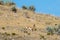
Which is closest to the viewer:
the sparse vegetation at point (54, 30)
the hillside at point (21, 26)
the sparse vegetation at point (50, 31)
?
the hillside at point (21, 26)

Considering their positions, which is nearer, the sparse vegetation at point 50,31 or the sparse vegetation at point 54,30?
the sparse vegetation at point 50,31

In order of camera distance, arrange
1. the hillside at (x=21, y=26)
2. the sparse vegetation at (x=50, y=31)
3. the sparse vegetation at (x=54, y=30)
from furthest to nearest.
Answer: the sparse vegetation at (x=54, y=30)
the sparse vegetation at (x=50, y=31)
the hillside at (x=21, y=26)

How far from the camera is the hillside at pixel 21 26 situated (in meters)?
22.3

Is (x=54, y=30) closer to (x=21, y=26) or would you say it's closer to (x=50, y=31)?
(x=50, y=31)

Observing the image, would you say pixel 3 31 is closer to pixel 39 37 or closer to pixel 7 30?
pixel 7 30

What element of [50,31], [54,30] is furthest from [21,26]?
[54,30]

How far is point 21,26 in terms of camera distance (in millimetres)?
26266

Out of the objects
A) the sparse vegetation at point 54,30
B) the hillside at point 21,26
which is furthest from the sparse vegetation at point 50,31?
the hillside at point 21,26

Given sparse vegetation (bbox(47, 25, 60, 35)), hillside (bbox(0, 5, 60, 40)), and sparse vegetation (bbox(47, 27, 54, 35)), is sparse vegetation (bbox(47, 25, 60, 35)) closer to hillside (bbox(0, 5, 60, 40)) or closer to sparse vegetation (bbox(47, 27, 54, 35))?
sparse vegetation (bbox(47, 27, 54, 35))

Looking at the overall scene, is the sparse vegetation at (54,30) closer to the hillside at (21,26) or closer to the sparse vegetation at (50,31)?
the sparse vegetation at (50,31)

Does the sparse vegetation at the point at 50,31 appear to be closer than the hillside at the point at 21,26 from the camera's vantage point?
No

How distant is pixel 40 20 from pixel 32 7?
7.47 m

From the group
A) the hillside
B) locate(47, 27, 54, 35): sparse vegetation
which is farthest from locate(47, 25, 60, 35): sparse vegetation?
the hillside

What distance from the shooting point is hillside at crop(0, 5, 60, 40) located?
73.0 ft
